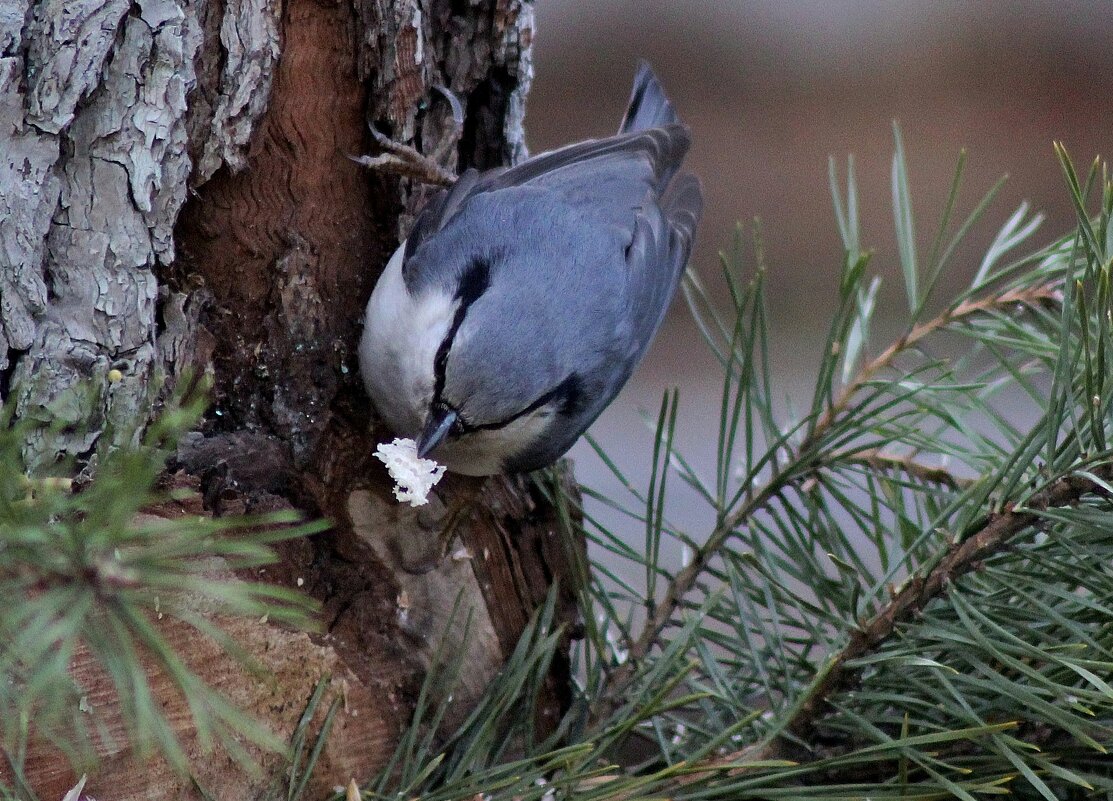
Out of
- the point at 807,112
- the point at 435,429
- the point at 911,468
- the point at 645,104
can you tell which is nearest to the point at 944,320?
the point at 911,468

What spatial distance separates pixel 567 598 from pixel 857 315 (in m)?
0.37

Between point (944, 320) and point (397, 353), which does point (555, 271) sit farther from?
point (944, 320)

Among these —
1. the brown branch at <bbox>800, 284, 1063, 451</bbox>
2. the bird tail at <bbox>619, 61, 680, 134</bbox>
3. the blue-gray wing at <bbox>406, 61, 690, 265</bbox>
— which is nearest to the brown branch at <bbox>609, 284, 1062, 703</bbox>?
the brown branch at <bbox>800, 284, 1063, 451</bbox>

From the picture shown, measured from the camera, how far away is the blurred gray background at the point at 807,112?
3201 millimetres

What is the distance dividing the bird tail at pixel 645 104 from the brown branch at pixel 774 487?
27.6 inches

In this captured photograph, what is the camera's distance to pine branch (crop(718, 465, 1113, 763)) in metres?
0.73

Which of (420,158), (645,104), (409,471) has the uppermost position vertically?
(645,104)

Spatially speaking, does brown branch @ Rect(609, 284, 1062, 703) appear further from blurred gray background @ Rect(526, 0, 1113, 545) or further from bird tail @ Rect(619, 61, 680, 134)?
blurred gray background @ Rect(526, 0, 1113, 545)

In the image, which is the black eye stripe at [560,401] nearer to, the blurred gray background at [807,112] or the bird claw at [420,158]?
the bird claw at [420,158]

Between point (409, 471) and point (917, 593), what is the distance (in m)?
0.44

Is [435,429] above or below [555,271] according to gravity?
below

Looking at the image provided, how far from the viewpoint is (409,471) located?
1018mm

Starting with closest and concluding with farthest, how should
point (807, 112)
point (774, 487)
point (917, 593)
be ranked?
point (917, 593) → point (774, 487) → point (807, 112)

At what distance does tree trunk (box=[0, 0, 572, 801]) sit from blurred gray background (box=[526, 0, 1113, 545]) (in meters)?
2.00
